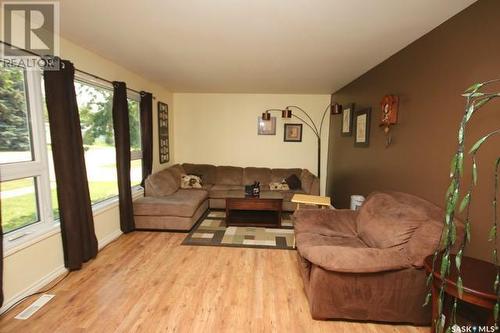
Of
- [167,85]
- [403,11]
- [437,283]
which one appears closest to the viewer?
[437,283]

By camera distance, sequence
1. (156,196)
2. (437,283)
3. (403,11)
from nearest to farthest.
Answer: (437,283), (403,11), (156,196)

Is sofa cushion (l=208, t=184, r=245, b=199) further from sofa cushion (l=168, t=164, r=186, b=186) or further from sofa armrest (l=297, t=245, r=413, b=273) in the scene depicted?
sofa armrest (l=297, t=245, r=413, b=273)

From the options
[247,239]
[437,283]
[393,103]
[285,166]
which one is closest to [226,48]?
[393,103]

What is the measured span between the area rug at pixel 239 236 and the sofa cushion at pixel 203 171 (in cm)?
118

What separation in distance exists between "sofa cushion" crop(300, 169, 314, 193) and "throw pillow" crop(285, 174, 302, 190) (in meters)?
0.09

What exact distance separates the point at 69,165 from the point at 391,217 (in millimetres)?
2983

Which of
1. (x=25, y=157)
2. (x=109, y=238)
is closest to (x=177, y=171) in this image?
(x=109, y=238)

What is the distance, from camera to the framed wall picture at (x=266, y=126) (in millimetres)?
5066

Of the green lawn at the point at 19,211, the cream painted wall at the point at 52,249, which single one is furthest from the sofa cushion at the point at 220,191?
the green lawn at the point at 19,211

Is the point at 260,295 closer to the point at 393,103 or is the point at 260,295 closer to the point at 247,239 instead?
the point at 247,239

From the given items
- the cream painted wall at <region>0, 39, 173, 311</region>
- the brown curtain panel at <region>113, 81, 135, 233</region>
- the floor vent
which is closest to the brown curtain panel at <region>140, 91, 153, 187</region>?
the cream painted wall at <region>0, 39, 173, 311</region>

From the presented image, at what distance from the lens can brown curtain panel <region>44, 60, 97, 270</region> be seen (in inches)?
85.0

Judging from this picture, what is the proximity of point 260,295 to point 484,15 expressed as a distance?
264 centimetres

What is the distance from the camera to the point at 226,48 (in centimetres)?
251
